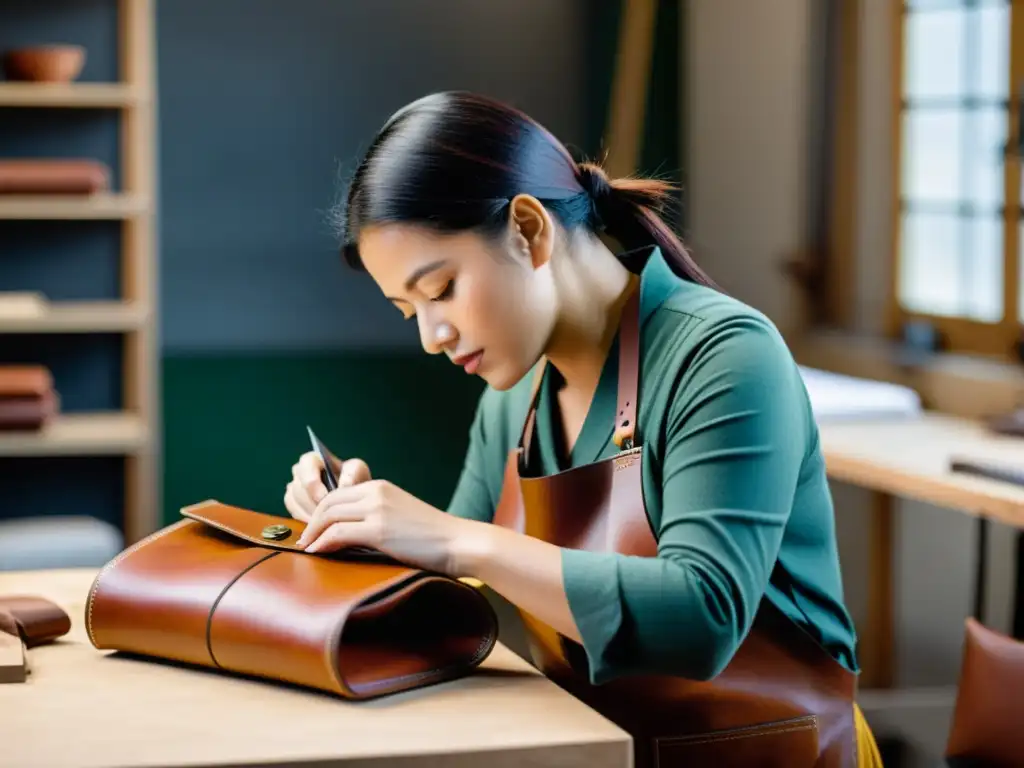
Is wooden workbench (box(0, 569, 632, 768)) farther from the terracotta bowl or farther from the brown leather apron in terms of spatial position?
the terracotta bowl

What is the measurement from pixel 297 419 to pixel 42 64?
173 cm

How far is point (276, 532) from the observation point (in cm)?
158

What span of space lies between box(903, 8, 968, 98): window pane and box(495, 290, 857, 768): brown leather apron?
3016 mm

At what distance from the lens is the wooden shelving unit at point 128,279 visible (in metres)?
4.28

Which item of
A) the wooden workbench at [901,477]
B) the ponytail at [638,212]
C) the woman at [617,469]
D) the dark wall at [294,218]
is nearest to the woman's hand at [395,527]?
the woman at [617,469]

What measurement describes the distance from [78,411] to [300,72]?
159 centimetres

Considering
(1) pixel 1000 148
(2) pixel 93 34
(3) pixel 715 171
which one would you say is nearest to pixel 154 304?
(2) pixel 93 34

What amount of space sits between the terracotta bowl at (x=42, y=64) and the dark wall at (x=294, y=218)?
111cm

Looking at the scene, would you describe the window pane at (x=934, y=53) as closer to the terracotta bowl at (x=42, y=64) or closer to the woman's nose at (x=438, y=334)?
the terracotta bowl at (x=42, y=64)

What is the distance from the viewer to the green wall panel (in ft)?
18.1

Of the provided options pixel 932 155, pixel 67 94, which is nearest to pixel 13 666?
pixel 67 94

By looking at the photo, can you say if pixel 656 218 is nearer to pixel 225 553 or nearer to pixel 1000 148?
pixel 225 553

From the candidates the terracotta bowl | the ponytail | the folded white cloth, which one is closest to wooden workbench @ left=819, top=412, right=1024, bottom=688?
the ponytail

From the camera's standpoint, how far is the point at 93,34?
15.0 feet
